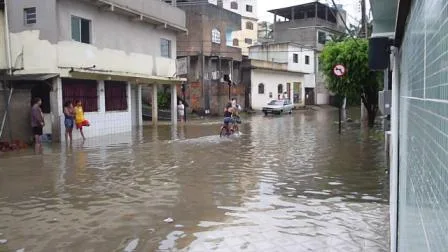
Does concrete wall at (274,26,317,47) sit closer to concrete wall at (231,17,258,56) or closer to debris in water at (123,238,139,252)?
concrete wall at (231,17,258,56)

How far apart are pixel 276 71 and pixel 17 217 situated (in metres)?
44.1

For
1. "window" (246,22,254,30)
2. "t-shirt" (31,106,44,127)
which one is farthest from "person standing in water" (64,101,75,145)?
"window" (246,22,254,30)

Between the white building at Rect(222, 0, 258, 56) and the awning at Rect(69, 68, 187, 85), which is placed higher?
the white building at Rect(222, 0, 258, 56)

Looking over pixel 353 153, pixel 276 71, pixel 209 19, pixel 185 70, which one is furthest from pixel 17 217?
pixel 276 71

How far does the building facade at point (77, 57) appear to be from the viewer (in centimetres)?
1833

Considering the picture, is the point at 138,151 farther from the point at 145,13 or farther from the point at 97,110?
the point at 145,13

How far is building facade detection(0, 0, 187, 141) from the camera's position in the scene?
60.1ft

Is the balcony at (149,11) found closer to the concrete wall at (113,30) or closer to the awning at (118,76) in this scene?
the concrete wall at (113,30)

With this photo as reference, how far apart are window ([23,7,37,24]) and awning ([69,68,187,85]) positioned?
237cm

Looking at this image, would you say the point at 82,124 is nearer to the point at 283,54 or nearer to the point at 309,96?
the point at 283,54

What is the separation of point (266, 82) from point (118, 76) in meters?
27.7

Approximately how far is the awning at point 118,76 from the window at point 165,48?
1458 mm

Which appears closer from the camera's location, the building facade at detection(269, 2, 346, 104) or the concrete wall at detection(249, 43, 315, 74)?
the concrete wall at detection(249, 43, 315, 74)

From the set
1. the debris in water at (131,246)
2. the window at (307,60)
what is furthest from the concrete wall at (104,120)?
the window at (307,60)
